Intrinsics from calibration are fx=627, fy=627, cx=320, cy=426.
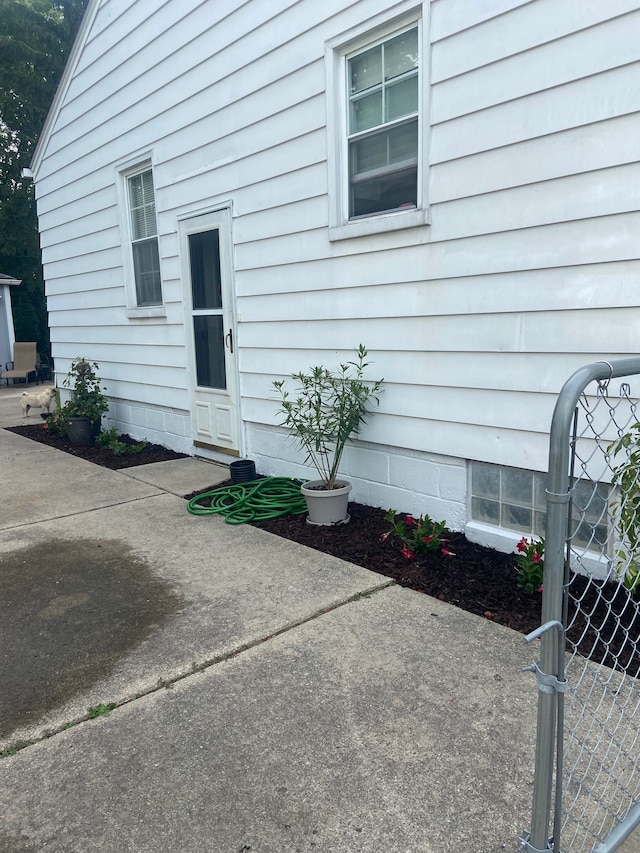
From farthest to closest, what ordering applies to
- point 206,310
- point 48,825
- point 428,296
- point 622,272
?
point 206,310
point 428,296
point 622,272
point 48,825

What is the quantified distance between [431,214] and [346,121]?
1.07 metres

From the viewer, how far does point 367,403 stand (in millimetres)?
4316

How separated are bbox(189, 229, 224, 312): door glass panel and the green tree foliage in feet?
45.5

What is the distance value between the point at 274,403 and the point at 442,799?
12.0 feet

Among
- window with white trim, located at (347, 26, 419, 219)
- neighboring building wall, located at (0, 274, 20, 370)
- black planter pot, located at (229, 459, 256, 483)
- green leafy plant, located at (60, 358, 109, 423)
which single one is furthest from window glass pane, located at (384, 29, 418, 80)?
neighboring building wall, located at (0, 274, 20, 370)

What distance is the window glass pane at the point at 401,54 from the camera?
379 centimetres

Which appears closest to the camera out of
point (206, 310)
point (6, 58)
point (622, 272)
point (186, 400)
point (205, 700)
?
point (205, 700)

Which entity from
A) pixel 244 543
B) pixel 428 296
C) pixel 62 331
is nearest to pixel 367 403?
pixel 428 296

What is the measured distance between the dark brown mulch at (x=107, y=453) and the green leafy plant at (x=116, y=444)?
4 cm

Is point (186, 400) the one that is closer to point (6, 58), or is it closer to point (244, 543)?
point (244, 543)

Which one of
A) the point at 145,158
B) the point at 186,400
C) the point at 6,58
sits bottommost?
the point at 186,400

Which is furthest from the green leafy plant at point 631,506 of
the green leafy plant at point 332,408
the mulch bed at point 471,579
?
the green leafy plant at point 332,408

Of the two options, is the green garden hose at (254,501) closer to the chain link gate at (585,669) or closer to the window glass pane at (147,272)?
the chain link gate at (585,669)

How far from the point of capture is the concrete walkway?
1784 mm
